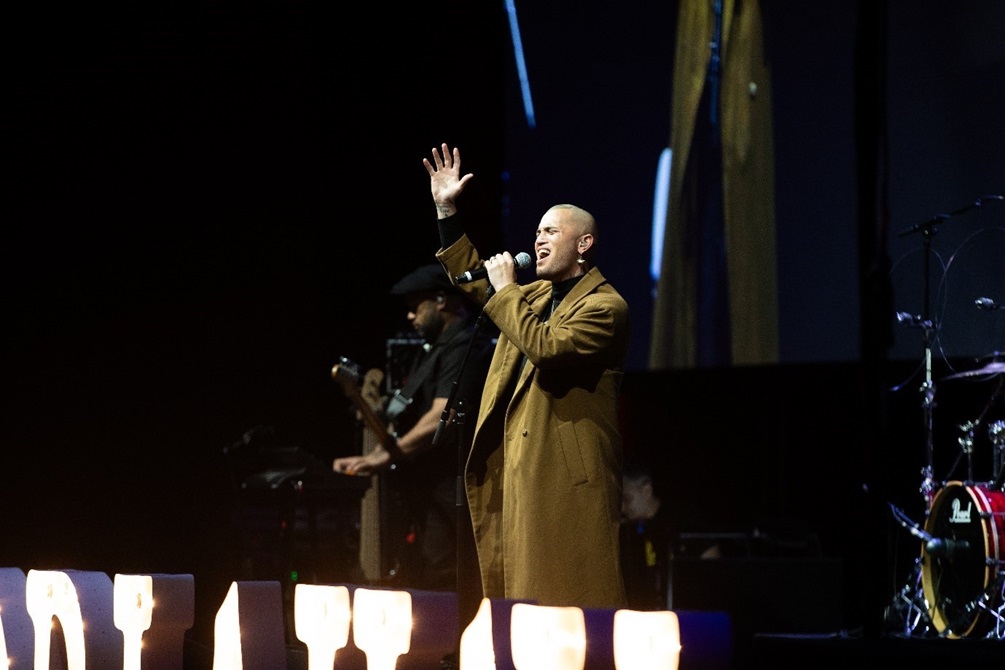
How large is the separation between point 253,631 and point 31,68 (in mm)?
3938

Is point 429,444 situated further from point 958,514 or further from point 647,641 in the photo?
point 647,641

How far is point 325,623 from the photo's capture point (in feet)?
11.1

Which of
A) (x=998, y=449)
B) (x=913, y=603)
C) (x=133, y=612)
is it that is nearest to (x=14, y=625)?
(x=133, y=612)

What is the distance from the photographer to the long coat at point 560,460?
140 inches

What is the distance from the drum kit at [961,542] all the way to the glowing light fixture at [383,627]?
7.90 feet

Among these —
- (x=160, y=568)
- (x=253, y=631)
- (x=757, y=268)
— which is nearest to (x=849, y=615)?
(x=757, y=268)

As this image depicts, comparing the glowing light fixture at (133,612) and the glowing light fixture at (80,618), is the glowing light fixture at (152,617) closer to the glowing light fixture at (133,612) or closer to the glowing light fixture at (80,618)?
the glowing light fixture at (133,612)

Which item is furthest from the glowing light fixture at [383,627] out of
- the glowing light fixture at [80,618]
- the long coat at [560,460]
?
the glowing light fixture at [80,618]

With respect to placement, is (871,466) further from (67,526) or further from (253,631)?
(67,526)

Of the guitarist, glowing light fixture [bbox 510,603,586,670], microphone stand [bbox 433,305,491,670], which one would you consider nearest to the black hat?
the guitarist

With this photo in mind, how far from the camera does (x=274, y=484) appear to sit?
235 inches

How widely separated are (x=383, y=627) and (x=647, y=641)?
83 cm

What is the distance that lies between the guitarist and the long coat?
1.29 m

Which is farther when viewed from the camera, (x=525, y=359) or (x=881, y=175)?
(x=525, y=359)
